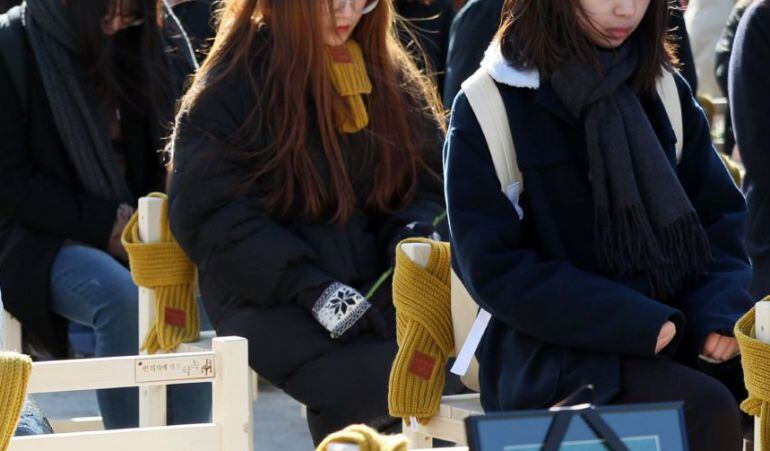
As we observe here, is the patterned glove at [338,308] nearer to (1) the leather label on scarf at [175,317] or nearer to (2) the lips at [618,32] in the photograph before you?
(1) the leather label on scarf at [175,317]

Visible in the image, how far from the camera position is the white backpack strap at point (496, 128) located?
2.72 m

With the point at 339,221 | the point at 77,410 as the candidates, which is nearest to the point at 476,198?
the point at 339,221

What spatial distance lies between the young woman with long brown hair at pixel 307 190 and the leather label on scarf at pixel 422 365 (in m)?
0.40

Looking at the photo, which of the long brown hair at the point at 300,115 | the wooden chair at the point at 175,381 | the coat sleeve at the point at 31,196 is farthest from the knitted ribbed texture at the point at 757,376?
the coat sleeve at the point at 31,196

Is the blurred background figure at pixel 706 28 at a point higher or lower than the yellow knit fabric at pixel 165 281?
lower

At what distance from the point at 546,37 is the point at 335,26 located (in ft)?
3.42

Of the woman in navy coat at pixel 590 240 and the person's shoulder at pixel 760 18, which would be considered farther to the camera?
the person's shoulder at pixel 760 18

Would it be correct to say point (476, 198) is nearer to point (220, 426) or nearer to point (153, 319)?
point (220, 426)

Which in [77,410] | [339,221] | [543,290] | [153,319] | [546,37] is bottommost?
[77,410]

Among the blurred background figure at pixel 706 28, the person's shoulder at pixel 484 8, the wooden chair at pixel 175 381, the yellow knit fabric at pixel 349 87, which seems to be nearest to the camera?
A: the wooden chair at pixel 175 381

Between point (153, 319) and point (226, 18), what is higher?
point (226, 18)

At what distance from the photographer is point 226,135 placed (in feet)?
11.9

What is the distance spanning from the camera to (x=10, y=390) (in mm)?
1959

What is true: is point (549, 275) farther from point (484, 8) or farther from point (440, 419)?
point (484, 8)
